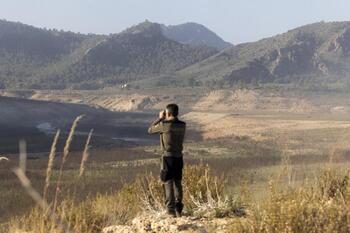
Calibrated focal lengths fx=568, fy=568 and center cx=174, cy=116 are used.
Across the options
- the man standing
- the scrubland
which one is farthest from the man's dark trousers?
the scrubland

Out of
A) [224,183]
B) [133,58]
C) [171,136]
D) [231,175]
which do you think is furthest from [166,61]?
[171,136]

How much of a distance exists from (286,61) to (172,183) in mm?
128506

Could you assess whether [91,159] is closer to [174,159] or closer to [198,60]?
[174,159]

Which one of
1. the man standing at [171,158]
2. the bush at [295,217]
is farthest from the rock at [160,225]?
the bush at [295,217]

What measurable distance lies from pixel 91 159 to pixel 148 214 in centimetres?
2685

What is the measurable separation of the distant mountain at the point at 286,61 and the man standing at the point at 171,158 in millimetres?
106800

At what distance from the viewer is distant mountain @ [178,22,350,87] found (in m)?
123

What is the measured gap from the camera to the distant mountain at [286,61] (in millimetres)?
122562

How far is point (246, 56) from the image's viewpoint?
13925 cm

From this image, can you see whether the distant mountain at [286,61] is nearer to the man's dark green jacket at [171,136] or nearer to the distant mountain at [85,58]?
the distant mountain at [85,58]

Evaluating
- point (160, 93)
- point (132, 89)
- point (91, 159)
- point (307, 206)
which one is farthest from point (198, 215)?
point (132, 89)

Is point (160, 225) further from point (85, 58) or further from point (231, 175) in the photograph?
point (85, 58)

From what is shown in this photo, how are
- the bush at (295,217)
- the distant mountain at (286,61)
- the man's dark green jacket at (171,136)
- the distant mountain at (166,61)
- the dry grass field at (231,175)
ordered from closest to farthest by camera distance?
the bush at (295,217)
the dry grass field at (231,175)
the man's dark green jacket at (171,136)
the distant mountain at (166,61)
the distant mountain at (286,61)

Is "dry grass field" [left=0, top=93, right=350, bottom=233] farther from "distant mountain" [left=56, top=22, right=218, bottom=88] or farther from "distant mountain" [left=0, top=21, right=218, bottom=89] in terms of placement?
"distant mountain" [left=56, top=22, right=218, bottom=88]
